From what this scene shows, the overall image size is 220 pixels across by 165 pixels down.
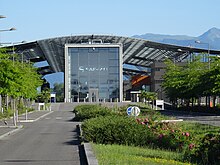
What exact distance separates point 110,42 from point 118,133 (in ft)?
272

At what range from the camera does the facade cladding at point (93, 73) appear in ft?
332

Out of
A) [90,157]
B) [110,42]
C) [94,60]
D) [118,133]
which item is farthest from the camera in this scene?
[110,42]

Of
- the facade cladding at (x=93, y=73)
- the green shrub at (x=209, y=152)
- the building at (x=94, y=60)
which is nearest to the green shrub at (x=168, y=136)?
the green shrub at (x=209, y=152)

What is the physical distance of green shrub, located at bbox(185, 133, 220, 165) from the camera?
42.2 ft

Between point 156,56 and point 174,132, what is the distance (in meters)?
99.6

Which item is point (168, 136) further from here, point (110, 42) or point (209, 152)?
point (110, 42)

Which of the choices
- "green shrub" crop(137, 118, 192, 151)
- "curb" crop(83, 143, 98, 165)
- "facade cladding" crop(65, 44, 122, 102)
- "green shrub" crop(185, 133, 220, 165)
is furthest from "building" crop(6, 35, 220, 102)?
"green shrub" crop(185, 133, 220, 165)

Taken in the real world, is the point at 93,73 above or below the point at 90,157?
above

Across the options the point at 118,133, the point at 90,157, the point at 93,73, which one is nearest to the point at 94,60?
the point at 93,73

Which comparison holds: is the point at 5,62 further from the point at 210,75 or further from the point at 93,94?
the point at 93,94

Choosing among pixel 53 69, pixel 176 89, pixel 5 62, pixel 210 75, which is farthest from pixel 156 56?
pixel 5 62

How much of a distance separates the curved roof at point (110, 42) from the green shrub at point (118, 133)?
73.3 m

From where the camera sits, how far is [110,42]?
104m

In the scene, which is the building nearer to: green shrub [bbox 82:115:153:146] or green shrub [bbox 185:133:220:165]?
green shrub [bbox 82:115:153:146]
